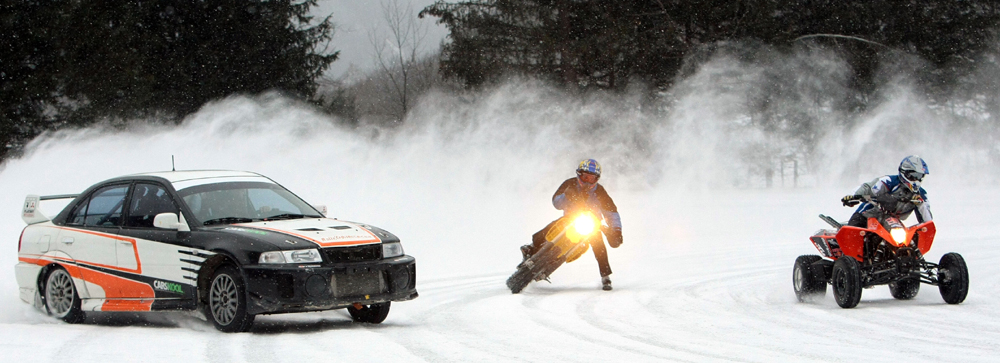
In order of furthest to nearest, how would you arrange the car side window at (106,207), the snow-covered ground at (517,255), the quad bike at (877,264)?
the quad bike at (877,264), the car side window at (106,207), the snow-covered ground at (517,255)

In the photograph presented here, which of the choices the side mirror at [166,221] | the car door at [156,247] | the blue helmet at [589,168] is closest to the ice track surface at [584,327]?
the car door at [156,247]

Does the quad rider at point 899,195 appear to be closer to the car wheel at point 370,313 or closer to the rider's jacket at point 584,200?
the rider's jacket at point 584,200

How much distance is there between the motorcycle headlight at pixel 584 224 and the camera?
10.5 meters

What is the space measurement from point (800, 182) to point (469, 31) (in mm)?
16023

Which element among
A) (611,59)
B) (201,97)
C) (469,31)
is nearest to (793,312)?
(611,59)

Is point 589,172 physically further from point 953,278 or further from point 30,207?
point 30,207

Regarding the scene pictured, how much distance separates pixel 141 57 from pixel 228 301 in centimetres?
2873

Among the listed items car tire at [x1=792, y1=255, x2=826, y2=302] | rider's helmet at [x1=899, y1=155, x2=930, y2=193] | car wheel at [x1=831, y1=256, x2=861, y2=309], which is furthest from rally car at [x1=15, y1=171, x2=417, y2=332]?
rider's helmet at [x1=899, y1=155, x2=930, y2=193]

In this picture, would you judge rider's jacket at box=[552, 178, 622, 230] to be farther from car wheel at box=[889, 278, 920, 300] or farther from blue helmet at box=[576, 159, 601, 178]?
car wheel at box=[889, 278, 920, 300]

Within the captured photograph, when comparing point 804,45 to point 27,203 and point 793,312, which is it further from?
point 27,203

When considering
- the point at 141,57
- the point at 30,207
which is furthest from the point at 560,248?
the point at 141,57

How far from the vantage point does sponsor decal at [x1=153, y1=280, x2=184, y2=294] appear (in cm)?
741

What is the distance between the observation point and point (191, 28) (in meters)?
38.1

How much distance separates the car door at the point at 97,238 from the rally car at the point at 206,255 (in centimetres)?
1
